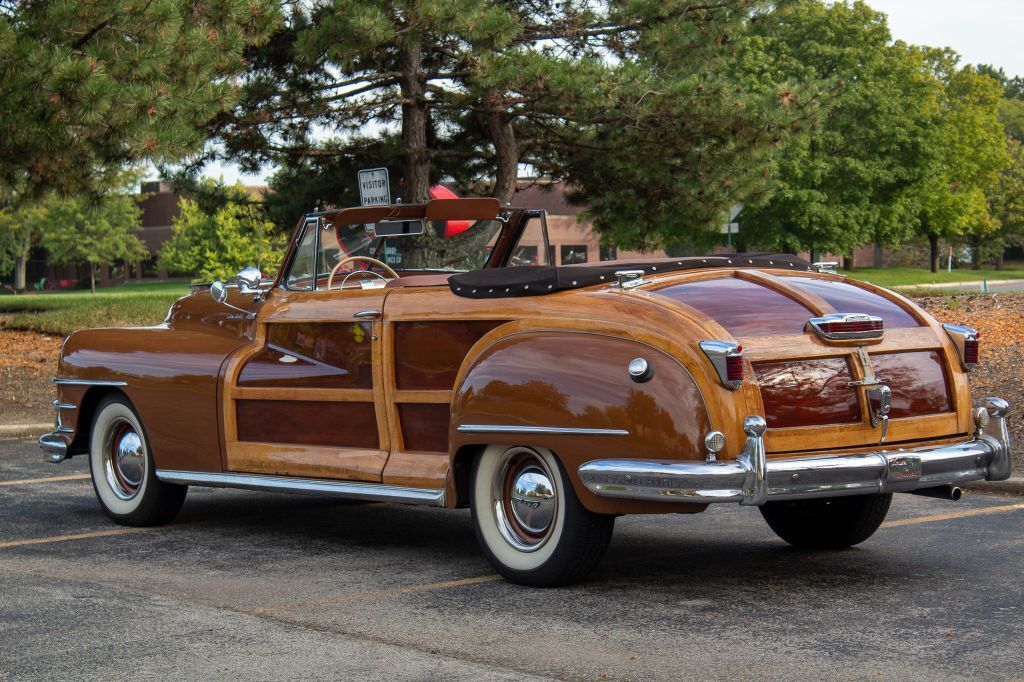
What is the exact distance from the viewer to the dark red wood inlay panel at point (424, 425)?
21.1ft

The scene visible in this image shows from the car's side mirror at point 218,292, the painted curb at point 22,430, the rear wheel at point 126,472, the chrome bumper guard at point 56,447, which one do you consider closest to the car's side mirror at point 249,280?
the car's side mirror at point 218,292

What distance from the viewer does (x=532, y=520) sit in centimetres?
590

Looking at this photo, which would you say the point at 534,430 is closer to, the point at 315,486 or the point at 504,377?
the point at 504,377

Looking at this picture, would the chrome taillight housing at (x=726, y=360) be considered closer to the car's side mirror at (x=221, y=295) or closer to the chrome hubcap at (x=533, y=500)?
the chrome hubcap at (x=533, y=500)

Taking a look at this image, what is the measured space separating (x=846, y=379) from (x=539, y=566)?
5.02 ft

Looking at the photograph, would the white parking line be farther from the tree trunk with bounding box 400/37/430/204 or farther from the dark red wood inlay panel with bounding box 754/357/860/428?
the tree trunk with bounding box 400/37/430/204

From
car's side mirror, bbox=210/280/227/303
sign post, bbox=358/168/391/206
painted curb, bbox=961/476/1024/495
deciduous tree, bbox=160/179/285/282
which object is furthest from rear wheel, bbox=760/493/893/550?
deciduous tree, bbox=160/179/285/282

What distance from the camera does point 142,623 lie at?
207 inches

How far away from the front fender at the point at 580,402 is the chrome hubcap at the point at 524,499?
0.60 feet

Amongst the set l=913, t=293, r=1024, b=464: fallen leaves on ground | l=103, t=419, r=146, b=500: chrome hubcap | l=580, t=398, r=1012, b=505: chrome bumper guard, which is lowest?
l=913, t=293, r=1024, b=464: fallen leaves on ground

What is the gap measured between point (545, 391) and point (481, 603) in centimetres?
92

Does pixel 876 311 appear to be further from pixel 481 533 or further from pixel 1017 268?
pixel 1017 268

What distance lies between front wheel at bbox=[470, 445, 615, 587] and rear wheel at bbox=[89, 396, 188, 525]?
98.2 inches

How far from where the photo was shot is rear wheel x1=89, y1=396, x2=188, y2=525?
7785 millimetres
